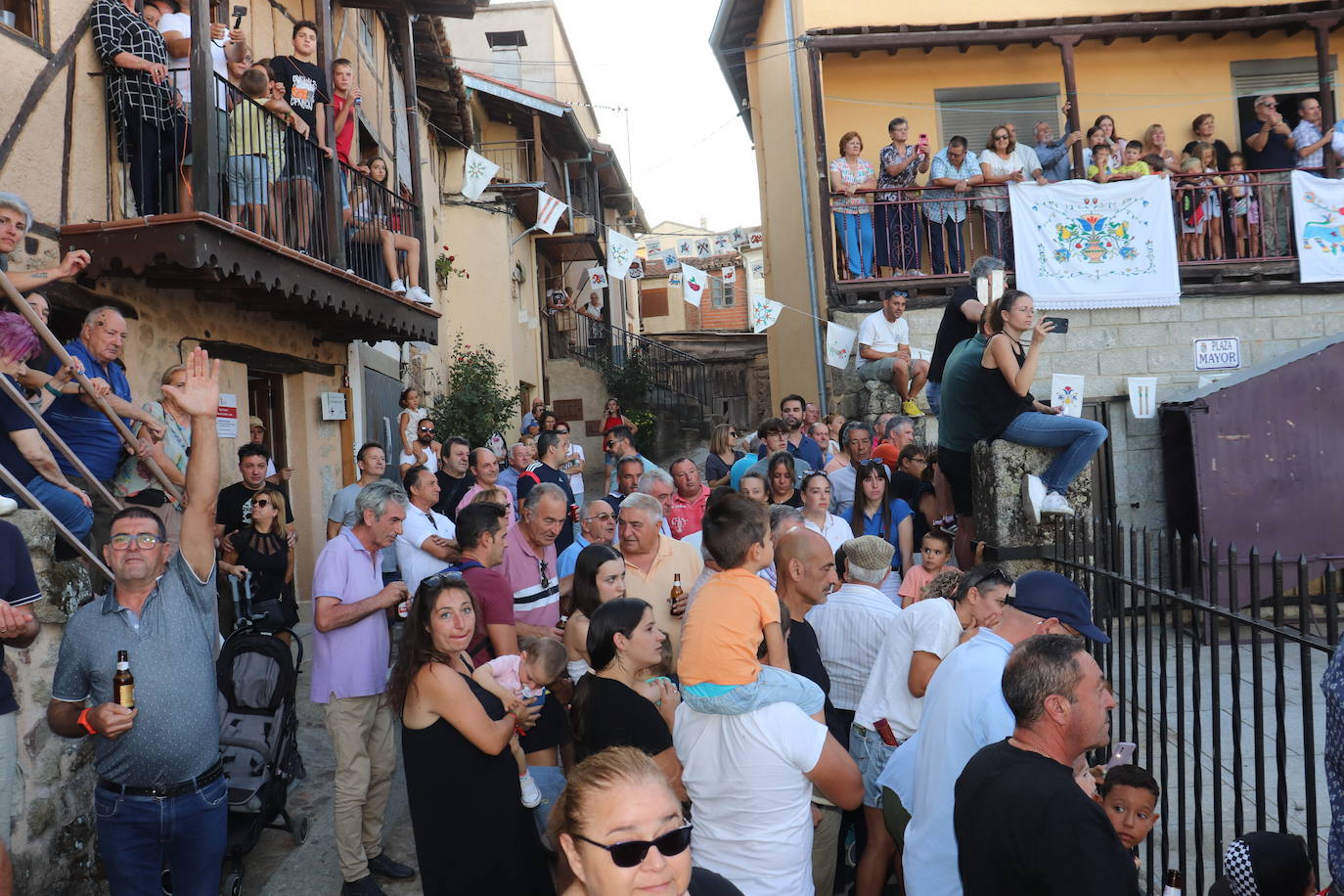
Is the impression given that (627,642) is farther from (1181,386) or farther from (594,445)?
(594,445)

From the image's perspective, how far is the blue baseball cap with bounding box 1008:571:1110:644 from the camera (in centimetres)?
343

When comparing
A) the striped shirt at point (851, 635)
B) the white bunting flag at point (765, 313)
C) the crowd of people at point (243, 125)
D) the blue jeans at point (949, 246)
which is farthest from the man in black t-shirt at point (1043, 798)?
the white bunting flag at point (765, 313)

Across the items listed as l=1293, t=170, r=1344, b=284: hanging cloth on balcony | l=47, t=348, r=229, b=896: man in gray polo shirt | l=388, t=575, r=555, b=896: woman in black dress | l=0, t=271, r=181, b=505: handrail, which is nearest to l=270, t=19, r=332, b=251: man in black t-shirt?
l=0, t=271, r=181, b=505: handrail

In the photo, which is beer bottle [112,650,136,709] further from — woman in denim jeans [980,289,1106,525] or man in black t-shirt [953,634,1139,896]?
woman in denim jeans [980,289,1106,525]

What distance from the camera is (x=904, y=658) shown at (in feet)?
14.3

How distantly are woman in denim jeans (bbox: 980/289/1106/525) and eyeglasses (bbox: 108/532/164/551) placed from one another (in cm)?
402

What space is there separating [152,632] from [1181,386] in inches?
495

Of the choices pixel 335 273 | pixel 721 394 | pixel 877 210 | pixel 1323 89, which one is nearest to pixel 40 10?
pixel 335 273

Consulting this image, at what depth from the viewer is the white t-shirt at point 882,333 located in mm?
12516

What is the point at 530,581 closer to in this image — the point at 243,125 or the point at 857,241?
the point at 243,125

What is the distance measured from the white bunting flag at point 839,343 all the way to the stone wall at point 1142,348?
19cm

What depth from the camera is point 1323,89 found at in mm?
13742

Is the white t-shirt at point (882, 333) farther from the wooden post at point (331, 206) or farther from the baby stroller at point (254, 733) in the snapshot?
the baby stroller at point (254, 733)

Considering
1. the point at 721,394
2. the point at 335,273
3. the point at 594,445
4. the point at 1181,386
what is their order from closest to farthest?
the point at 335,273
the point at 1181,386
the point at 594,445
the point at 721,394
